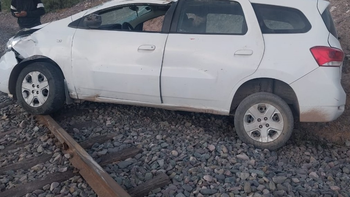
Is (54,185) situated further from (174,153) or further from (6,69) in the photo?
(6,69)

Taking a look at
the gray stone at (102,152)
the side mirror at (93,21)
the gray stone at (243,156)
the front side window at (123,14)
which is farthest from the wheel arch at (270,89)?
the side mirror at (93,21)

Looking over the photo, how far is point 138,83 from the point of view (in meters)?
6.16

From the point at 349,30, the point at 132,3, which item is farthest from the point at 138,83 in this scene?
the point at 349,30

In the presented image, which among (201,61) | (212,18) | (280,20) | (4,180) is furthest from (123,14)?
(4,180)

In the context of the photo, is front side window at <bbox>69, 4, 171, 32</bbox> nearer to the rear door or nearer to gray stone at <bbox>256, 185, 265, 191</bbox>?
the rear door

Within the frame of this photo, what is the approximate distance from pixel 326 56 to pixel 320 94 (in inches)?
17.3

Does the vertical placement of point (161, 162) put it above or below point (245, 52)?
below

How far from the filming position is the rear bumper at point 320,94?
545 cm

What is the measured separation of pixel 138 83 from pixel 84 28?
→ 117 centimetres

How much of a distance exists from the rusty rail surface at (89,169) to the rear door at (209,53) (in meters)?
1.34

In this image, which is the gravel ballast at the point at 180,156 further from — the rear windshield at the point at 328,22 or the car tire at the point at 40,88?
the rear windshield at the point at 328,22

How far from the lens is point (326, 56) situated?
5441mm

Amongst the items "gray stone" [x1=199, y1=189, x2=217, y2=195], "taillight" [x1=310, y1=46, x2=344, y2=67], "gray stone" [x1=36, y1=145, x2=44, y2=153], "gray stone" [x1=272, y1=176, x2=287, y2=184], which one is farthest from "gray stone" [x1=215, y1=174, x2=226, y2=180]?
"gray stone" [x1=36, y1=145, x2=44, y2=153]

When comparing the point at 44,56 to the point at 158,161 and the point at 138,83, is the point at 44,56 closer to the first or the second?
the point at 138,83
